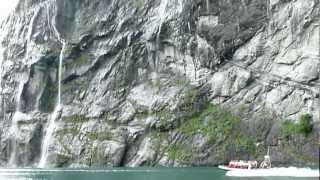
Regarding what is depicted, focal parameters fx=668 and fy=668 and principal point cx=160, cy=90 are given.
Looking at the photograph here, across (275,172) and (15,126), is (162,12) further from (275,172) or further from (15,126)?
(275,172)

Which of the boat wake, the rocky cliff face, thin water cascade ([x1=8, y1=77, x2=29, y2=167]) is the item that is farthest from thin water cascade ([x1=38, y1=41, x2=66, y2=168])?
the boat wake

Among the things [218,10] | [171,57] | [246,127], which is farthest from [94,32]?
[246,127]

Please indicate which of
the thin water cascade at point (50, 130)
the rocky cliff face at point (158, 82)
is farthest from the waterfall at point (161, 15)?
the thin water cascade at point (50, 130)

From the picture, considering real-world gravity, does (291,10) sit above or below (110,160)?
above

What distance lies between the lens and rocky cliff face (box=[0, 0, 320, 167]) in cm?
9450

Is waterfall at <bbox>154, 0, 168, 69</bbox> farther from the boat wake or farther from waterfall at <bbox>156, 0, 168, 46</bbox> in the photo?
the boat wake

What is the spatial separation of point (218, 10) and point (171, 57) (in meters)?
10.5

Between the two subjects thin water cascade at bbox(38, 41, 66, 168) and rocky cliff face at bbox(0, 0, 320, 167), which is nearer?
rocky cliff face at bbox(0, 0, 320, 167)

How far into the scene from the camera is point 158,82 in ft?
346

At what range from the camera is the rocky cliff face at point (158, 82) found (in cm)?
9450

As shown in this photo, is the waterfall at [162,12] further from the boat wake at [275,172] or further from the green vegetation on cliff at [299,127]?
the boat wake at [275,172]

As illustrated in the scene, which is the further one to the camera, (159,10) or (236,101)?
(159,10)

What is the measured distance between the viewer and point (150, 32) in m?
107

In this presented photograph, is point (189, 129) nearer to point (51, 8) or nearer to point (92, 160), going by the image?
point (92, 160)
